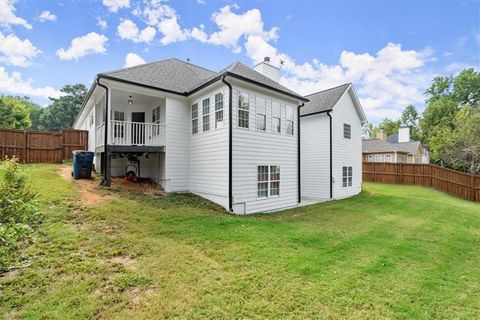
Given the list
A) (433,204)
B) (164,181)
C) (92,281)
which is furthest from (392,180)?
(92,281)

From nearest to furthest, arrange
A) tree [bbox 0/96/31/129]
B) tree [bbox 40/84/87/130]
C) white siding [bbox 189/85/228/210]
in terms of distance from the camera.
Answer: white siding [bbox 189/85/228/210] < tree [bbox 0/96/31/129] < tree [bbox 40/84/87/130]

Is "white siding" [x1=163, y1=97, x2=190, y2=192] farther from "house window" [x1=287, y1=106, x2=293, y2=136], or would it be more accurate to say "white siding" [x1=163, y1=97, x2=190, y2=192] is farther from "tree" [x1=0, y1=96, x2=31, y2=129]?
"tree" [x1=0, y1=96, x2=31, y2=129]

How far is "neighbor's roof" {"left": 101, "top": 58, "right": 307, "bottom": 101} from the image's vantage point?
10.1 meters

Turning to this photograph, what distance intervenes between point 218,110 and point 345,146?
A: 9607 millimetres

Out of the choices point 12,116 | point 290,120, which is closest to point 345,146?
point 290,120

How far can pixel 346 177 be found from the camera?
15758mm

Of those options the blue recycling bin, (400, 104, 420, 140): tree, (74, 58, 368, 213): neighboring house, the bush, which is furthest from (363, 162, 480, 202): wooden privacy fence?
(400, 104, 420, 140): tree

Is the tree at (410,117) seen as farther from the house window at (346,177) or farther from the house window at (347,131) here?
the house window at (346,177)

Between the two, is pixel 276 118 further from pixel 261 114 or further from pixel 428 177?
pixel 428 177

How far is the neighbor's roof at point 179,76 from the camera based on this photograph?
1011 centimetres

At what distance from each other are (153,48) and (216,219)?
14.9 meters

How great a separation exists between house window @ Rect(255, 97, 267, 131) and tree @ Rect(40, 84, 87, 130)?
1505 inches

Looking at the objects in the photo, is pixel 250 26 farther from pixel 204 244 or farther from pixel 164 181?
pixel 204 244

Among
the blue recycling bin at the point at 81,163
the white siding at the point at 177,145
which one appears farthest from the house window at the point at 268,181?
the blue recycling bin at the point at 81,163
